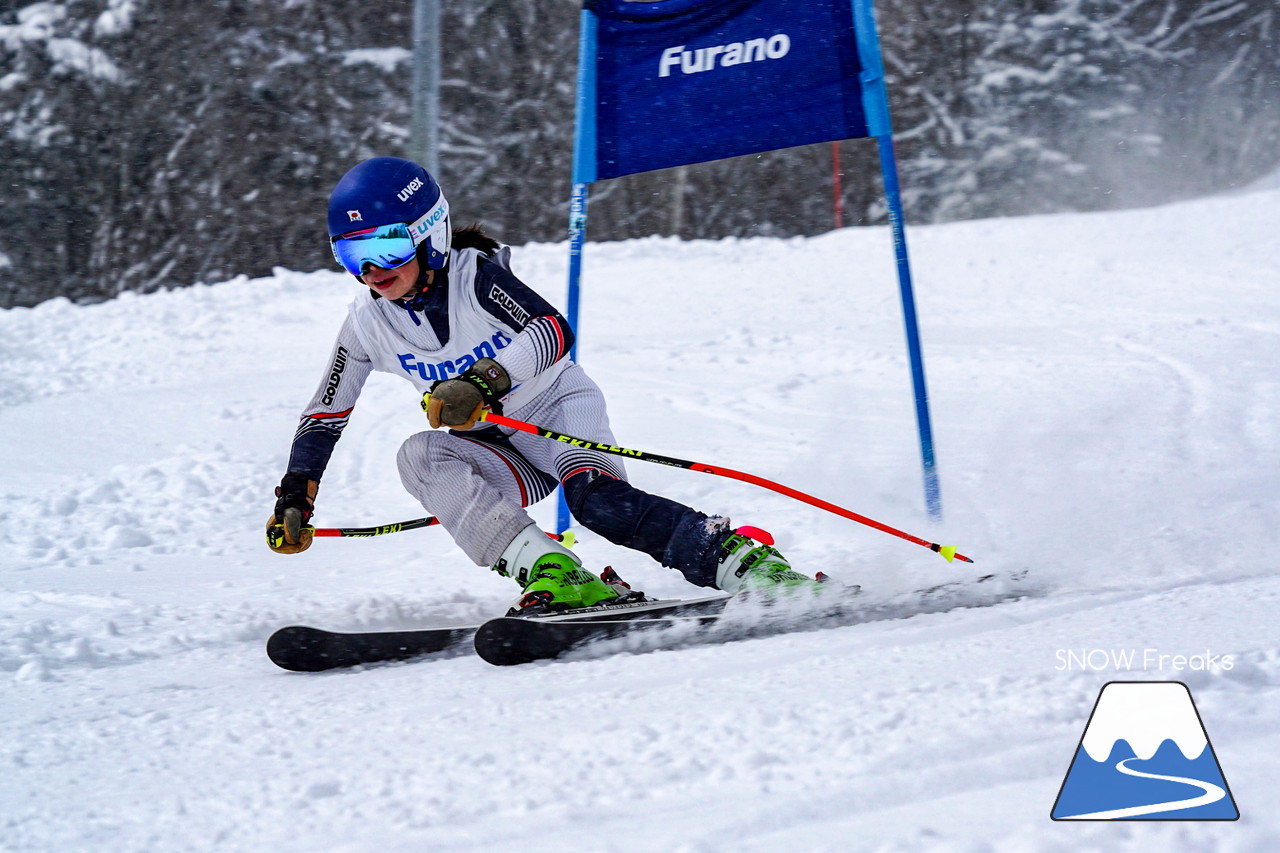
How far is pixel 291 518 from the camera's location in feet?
10.2

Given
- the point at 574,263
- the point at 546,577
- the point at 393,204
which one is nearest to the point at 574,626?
the point at 546,577

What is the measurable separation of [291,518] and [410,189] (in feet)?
3.18

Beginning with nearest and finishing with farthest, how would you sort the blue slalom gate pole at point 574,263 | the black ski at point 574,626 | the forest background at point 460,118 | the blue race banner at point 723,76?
the black ski at point 574,626, the blue race banner at point 723,76, the blue slalom gate pole at point 574,263, the forest background at point 460,118

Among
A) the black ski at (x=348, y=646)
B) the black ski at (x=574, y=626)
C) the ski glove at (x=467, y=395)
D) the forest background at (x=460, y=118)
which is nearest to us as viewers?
the black ski at (x=574, y=626)

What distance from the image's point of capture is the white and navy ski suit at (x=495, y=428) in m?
3.04

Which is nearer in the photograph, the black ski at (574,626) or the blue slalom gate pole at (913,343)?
the black ski at (574,626)

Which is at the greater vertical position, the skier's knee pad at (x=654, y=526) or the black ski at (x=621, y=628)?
the skier's knee pad at (x=654, y=526)

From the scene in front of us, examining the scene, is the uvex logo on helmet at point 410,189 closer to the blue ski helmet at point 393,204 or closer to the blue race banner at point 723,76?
the blue ski helmet at point 393,204

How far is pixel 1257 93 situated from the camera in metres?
16.8

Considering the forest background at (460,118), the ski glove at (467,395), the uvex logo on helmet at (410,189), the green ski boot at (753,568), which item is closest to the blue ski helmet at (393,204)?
the uvex logo on helmet at (410,189)

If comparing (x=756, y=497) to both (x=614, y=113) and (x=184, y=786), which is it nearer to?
(x=614, y=113)

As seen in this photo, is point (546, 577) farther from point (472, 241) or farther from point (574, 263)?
point (574, 263)

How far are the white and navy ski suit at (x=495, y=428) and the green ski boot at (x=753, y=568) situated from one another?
37 mm

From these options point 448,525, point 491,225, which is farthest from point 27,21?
point 448,525
